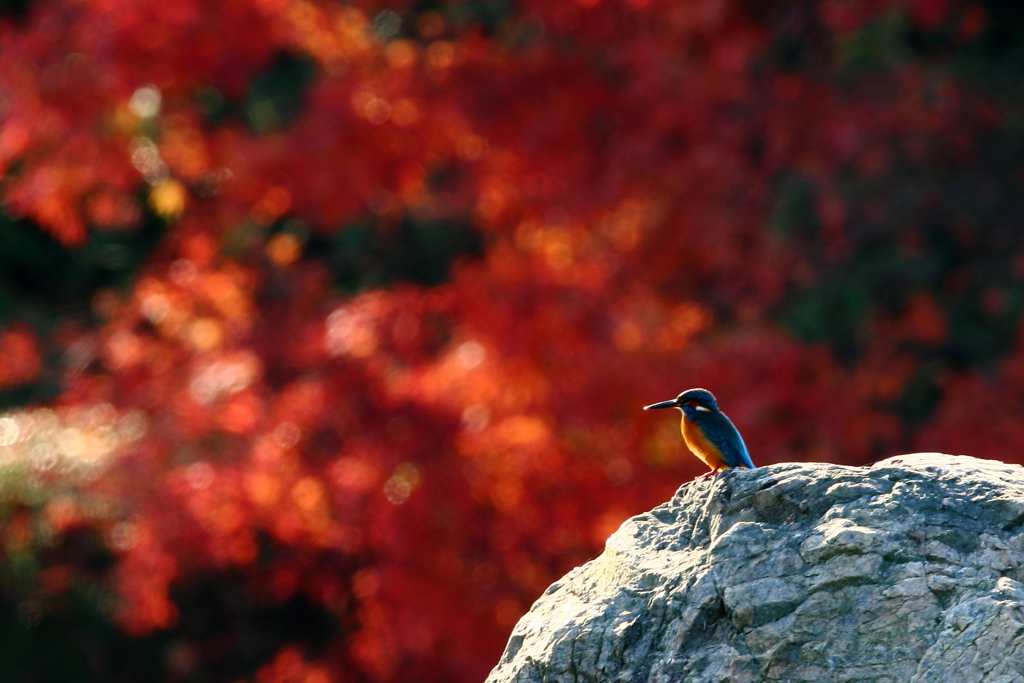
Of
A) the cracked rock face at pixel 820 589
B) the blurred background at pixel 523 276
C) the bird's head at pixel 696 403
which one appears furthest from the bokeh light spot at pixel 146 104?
the cracked rock face at pixel 820 589

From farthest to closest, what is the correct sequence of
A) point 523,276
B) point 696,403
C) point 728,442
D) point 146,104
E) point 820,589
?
point 146,104
point 523,276
point 696,403
point 728,442
point 820,589

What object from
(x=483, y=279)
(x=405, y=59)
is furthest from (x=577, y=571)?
(x=405, y=59)

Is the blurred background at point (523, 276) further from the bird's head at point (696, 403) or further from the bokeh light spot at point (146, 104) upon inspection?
the bird's head at point (696, 403)

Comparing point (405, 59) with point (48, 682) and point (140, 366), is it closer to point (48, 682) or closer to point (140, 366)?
point (140, 366)

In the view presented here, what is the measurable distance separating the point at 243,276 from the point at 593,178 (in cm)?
218

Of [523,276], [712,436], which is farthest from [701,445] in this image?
[523,276]

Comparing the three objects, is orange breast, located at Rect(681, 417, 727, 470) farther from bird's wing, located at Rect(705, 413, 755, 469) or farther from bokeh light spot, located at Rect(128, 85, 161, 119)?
bokeh light spot, located at Rect(128, 85, 161, 119)

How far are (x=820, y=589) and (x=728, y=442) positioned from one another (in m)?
0.89

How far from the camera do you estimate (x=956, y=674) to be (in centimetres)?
230

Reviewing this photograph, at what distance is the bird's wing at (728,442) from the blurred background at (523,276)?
148 centimetres

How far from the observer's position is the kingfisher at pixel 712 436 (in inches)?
129

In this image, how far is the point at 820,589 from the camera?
2.43 meters

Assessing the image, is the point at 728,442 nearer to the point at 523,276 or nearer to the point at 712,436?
the point at 712,436

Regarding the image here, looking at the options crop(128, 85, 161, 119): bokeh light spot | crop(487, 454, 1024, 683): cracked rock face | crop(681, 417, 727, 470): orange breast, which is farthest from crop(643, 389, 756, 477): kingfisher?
crop(128, 85, 161, 119): bokeh light spot
